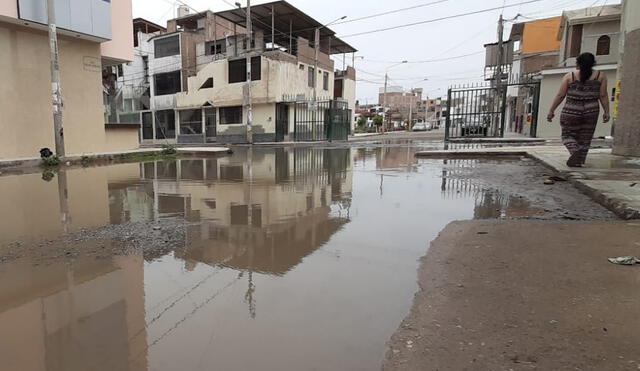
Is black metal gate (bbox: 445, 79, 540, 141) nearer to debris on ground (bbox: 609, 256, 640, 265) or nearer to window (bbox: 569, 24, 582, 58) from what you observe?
window (bbox: 569, 24, 582, 58)

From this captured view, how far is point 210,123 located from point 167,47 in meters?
7.64

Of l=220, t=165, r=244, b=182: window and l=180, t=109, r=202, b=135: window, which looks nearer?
l=220, t=165, r=244, b=182: window

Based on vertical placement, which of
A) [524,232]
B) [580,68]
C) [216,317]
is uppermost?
[580,68]

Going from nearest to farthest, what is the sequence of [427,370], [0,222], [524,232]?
[427,370], [524,232], [0,222]

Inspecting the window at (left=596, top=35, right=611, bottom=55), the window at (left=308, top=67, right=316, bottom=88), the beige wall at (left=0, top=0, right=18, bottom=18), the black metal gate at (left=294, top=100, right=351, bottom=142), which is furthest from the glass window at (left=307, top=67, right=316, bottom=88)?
the beige wall at (left=0, top=0, right=18, bottom=18)

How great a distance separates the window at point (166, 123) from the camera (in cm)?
3359

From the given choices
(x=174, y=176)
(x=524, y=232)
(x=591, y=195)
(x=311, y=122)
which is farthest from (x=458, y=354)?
(x=311, y=122)

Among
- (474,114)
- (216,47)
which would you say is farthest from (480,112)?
(216,47)

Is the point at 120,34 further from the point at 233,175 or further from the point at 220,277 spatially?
the point at 220,277

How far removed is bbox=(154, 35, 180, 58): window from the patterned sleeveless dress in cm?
3094

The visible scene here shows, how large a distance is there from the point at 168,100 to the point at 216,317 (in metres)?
33.8

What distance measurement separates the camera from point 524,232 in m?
3.61

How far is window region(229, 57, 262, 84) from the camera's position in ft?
92.5

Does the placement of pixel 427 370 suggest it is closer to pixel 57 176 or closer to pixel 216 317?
pixel 216 317
